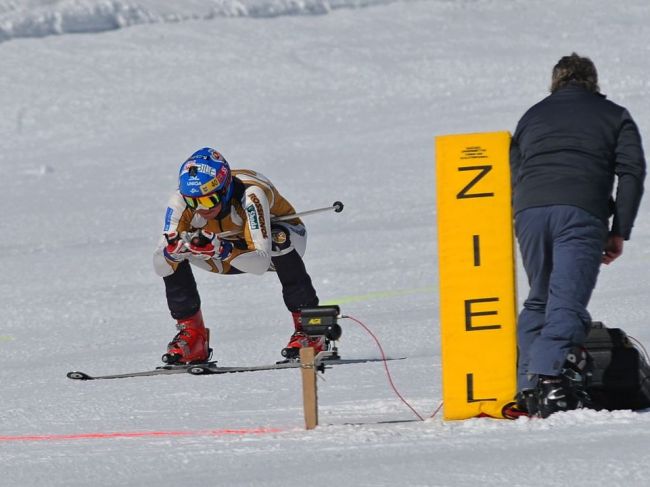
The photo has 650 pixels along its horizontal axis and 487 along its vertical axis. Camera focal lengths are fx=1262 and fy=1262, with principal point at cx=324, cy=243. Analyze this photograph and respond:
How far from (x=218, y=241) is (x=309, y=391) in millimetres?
2403

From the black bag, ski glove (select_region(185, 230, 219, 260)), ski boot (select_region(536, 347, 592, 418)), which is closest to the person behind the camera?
ski boot (select_region(536, 347, 592, 418))

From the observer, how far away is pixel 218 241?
26.4 ft

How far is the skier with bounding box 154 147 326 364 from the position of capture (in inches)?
312

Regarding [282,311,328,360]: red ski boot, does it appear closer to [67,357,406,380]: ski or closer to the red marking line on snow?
[67,357,406,380]: ski

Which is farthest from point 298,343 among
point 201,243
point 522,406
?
point 522,406

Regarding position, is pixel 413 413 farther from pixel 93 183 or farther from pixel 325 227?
pixel 93 183

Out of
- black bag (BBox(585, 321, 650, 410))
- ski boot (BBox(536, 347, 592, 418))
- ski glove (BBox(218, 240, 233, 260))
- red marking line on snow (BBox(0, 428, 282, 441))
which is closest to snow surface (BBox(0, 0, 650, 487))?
red marking line on snow (BBox(0, 428, 282, 441))

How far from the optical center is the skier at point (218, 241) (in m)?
7.93

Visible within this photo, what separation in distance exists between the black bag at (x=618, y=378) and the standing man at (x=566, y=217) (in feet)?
0.92

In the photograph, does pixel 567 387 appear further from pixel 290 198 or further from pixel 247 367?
pixel 290 198

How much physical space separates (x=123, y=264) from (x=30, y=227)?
2.42 metres

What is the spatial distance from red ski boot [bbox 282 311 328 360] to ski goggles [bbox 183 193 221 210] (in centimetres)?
98

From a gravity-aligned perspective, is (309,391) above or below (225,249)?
below

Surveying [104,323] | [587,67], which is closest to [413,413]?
[587,67]
